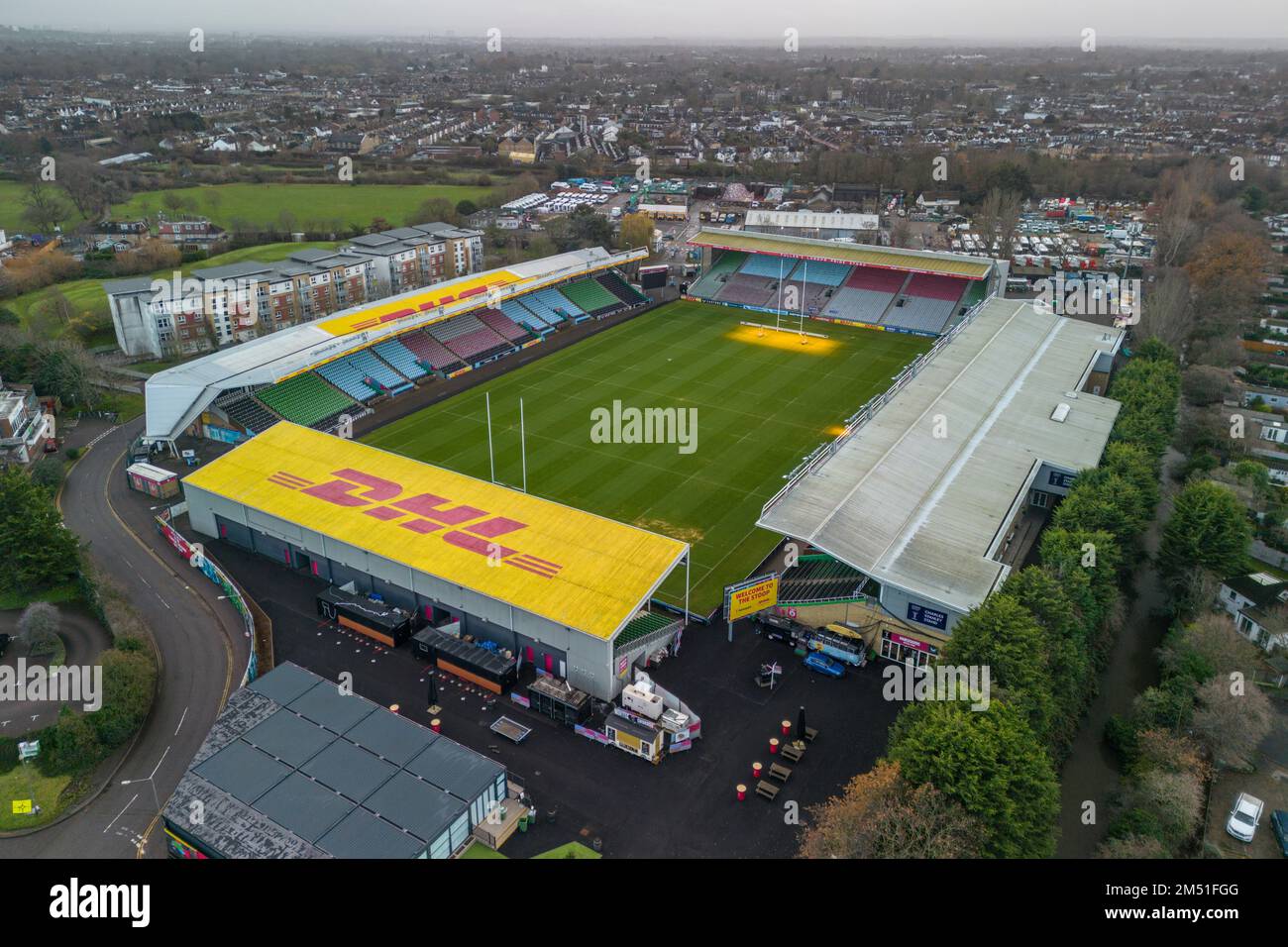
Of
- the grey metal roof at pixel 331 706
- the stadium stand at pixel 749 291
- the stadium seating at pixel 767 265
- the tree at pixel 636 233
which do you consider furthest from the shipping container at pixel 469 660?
the tree at pixel 636 233

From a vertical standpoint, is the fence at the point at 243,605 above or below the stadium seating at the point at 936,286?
below

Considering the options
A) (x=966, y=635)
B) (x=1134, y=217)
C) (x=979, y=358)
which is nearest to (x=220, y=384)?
(x=966, y=635)

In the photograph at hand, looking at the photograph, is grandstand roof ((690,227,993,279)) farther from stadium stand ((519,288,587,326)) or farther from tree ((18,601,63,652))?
tree ((18,601,63,652))

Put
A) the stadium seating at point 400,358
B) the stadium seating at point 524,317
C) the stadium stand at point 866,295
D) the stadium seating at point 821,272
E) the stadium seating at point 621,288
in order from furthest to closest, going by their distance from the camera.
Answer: the stadium seating at point 621,288
the stadium seating at point 821,272
the stadium stand at point 866,295
the stadium seating at point 524,317
the stadium seating at point 400,358

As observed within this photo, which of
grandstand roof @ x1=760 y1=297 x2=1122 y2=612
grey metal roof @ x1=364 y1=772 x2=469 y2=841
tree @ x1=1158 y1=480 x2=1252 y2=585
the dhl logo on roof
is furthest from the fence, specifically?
tree @ x1=1158 y1=480 x2=1252 y2=585

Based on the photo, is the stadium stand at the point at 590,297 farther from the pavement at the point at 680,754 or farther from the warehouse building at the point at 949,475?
the pavement at the point at 680,754

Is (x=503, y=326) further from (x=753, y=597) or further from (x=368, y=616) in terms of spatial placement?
(x=753, y=597)
